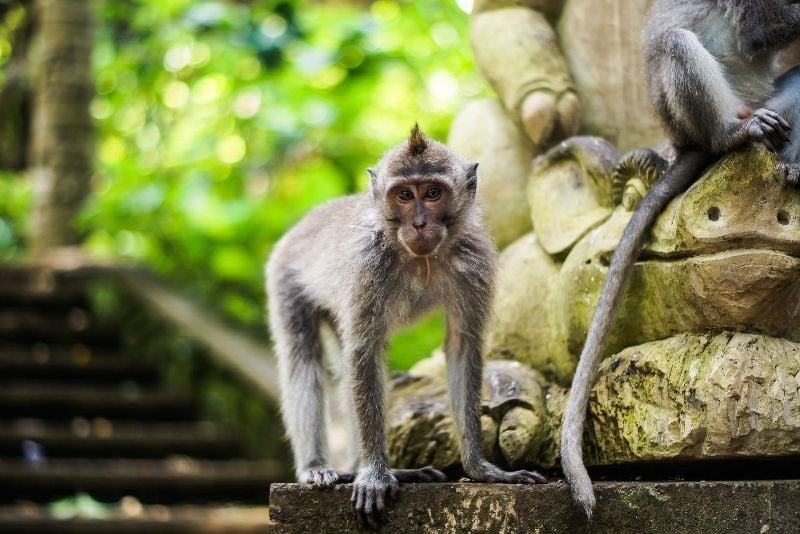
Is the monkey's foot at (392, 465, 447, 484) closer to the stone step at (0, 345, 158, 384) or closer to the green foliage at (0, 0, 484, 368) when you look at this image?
the green foliage at (0, 0, 484, 368)

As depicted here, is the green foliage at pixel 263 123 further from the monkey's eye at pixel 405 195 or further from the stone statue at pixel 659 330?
the monkey's eye at pixel 405 195

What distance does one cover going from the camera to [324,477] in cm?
438

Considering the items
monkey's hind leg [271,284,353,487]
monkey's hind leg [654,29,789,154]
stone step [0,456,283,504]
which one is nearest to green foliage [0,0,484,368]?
stone step [0,456,283,504]

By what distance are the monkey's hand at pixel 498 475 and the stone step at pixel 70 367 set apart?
20.0 feet

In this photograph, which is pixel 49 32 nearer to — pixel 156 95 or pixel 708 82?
pixel 156 95

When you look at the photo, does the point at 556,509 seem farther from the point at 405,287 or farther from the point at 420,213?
the point at 420,213

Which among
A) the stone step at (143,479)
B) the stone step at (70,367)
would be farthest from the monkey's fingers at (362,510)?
the stone step at (70,367)

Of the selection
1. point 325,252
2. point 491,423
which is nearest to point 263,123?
point 325,252

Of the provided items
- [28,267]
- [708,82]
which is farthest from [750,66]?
[28,267]

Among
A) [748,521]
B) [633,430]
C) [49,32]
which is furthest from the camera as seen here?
[49,32]

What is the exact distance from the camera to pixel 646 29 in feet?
15.1

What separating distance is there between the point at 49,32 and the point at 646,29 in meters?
9.66

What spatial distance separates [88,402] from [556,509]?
6.20 metres

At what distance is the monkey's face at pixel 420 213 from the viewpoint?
13.6ft
